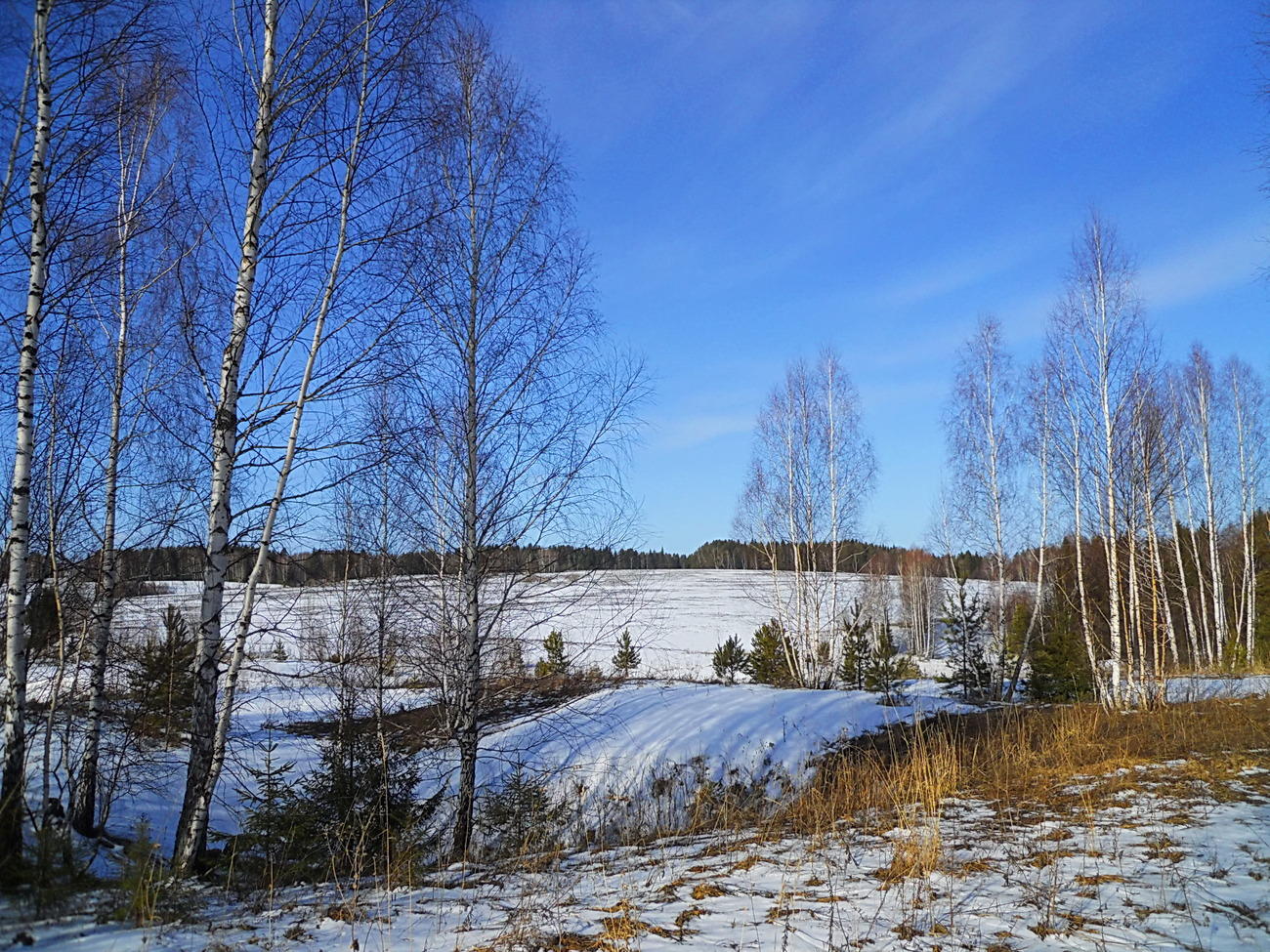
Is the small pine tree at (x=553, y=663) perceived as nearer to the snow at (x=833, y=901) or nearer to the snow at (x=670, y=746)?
the snow at (x=670, y=746)

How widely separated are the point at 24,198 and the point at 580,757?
8.48m

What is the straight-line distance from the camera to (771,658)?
2153 cm

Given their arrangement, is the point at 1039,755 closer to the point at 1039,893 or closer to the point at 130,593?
the point at 1039,893

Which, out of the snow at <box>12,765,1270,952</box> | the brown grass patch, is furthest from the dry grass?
the brown grass patch

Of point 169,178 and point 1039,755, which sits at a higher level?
point 169,178

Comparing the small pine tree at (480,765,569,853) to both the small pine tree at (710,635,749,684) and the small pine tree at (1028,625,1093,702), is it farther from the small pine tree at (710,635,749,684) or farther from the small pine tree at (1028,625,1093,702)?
the small pine tree at (710,635,749,684)

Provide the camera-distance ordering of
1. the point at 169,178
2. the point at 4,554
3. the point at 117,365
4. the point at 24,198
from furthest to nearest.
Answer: the point at 117,365 → the point at 169,178 → the point at 4,554 → the point at 24,198

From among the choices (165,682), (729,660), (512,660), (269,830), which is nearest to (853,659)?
(729,660)

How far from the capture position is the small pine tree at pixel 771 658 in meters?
20.2

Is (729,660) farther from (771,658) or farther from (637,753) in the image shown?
(637,753)

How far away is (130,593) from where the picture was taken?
784cm

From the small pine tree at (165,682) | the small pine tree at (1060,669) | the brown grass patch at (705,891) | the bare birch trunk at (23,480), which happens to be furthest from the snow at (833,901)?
the small pine tree at (1060,669)

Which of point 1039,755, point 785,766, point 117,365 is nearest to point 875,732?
point 785,766

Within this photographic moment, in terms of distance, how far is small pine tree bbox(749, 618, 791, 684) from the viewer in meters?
20.2
